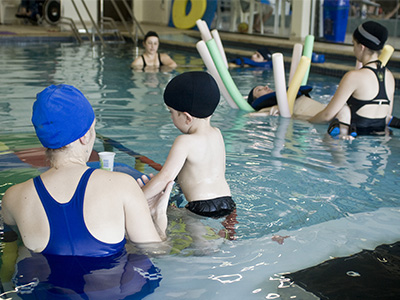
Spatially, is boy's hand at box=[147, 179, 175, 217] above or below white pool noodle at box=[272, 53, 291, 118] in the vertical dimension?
below

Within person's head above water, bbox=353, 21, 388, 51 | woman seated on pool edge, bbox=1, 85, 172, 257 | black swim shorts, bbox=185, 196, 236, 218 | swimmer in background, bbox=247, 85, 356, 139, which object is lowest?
black swim shorts, bbox=185, 196, 236, 218

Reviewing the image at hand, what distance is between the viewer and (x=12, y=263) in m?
2.50

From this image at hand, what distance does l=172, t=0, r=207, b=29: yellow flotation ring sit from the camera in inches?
720

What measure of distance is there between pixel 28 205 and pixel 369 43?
13.8ft

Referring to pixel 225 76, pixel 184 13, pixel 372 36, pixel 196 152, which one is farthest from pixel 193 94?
pixel 184 13

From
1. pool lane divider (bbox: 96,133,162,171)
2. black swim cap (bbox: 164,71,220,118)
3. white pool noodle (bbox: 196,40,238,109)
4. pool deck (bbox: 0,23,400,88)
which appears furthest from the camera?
pool deck (bbox: 0,23,400,88)

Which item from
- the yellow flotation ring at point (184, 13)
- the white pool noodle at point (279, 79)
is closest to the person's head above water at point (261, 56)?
the white pool noodle at point (279, 79)

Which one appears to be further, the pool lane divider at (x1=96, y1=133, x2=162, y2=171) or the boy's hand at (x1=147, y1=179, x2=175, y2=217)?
the pool lane divider at (x1=96, y1=133, x2=162, y2=171)

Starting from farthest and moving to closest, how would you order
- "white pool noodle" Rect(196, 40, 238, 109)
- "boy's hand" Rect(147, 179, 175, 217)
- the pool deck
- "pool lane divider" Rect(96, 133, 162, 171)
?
the pool deck < "white pool noodle" Rect(196, 40, 238, 109) < "pool lane divider" Rect(96, 133, 162, 171) < "boy's hand" Rect(147, 179, 175, 217)

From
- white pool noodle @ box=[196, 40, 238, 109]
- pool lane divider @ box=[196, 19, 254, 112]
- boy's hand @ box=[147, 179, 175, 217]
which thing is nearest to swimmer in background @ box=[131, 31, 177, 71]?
pool lane divider @ box=[196, 19, 254, 112]

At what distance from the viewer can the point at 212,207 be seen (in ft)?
10.4

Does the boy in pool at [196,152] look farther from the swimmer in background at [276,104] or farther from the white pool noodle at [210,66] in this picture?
the swimmer in background at [276,104]

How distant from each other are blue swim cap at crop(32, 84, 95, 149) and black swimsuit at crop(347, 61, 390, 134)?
4.13 meters

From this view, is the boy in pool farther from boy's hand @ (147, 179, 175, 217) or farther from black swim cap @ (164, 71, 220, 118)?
boy's hand @ (147, 179, 175, 217)
